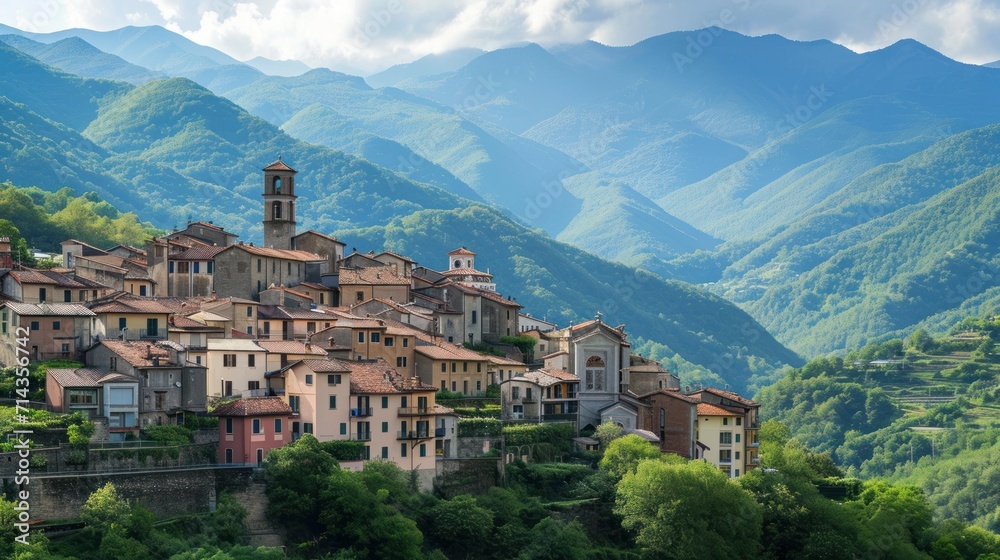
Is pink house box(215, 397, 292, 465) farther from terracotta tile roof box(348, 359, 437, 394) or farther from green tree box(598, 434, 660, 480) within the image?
green tree box(598, 434, 660, 480)

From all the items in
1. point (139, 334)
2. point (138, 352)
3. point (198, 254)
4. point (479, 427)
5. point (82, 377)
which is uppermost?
point (198, 254)

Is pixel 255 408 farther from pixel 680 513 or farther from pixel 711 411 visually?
pixel 711 411

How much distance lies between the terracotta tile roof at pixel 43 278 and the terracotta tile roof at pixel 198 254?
1047cm

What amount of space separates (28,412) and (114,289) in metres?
19.0

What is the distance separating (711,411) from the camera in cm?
8794

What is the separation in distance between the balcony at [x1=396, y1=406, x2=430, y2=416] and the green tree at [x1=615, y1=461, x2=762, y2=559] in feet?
35.6

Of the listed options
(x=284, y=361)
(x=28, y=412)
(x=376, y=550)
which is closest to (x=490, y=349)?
(x=284, y=361)

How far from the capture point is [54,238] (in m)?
108

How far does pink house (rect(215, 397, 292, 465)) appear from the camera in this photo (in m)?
62.7

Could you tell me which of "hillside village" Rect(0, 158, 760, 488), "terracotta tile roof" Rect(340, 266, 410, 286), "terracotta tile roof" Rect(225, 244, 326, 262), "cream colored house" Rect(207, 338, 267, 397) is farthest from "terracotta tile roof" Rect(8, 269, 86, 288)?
"terracotta tile roof" Rect(340, 266, 410, 286)

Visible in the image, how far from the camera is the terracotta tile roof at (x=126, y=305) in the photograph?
68.4m

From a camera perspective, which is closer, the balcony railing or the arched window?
the balcony railing

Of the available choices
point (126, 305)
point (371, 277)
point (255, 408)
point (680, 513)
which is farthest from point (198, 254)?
point (680, 513)

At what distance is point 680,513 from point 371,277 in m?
26.4
